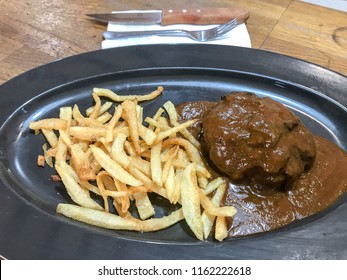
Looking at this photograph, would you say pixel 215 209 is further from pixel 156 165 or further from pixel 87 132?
pixel 87 132

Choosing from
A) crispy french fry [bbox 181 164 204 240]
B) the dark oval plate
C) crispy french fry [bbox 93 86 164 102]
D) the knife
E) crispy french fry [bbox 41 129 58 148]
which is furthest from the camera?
the knife

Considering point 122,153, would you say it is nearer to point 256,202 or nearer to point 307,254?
point 256,202

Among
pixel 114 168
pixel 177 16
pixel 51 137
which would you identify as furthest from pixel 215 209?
pixel 177 16

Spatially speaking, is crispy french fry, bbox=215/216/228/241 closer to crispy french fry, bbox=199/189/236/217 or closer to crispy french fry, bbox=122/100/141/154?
crispy french fry, bbox=199/189/236/217

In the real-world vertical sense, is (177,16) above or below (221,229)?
above

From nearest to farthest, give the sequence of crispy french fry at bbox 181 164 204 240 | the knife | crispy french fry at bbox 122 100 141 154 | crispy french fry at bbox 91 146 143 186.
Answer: crispy french fry at bbox 181 164 204 240
crispy french fry at bbox 91 146 143 186
crispy french fry at bbox 122 100 141 154
the knife

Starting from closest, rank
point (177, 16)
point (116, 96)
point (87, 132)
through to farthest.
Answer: point (87, 132), point (116, 96), point (177, 16)

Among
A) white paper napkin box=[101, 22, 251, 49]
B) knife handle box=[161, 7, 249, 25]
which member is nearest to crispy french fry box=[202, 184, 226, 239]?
white paper napkin box=[101, 22, 251, 49]
